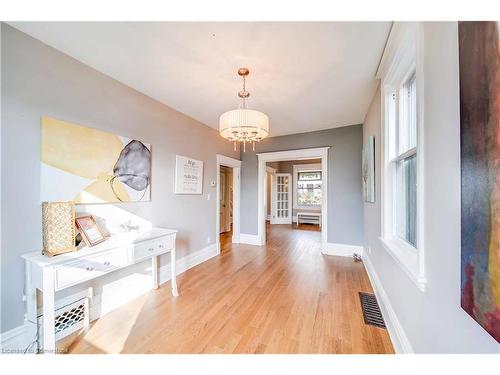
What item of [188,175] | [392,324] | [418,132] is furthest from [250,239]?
[418,132]

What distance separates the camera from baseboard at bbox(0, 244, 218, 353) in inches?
57.5

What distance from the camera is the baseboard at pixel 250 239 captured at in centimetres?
462

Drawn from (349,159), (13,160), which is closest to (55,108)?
(13,160)

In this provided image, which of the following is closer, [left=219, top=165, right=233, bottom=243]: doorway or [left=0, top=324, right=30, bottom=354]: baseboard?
[left=0, top=324, right=30, bottom=354]: baseboard

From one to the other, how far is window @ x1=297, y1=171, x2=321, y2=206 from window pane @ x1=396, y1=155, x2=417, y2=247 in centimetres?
622

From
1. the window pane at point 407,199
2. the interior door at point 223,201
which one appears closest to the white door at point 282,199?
the interior door at point 223,201

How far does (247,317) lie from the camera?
6.36 ft

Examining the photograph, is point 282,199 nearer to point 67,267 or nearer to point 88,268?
point 88,268

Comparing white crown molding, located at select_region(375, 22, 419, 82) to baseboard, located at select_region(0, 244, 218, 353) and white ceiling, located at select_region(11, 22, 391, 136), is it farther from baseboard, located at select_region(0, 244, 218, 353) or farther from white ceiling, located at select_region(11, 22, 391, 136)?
baseboard, located at select_region(0, 244, 218, 353)

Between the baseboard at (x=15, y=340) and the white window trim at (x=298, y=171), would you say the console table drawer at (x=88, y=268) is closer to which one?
the baseboard at (x=15, y=340)

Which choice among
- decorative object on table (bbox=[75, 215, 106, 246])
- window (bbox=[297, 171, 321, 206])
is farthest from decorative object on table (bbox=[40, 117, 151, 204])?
window (bbox=[297, 171, 321, 206])

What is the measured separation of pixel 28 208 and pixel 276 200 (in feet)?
22.0

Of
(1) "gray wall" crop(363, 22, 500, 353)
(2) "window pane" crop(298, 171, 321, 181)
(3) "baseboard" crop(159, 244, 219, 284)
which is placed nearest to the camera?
(1) "gray wall" crop(363, 22, 500, 353)

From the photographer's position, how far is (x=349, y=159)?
12.6 feet
